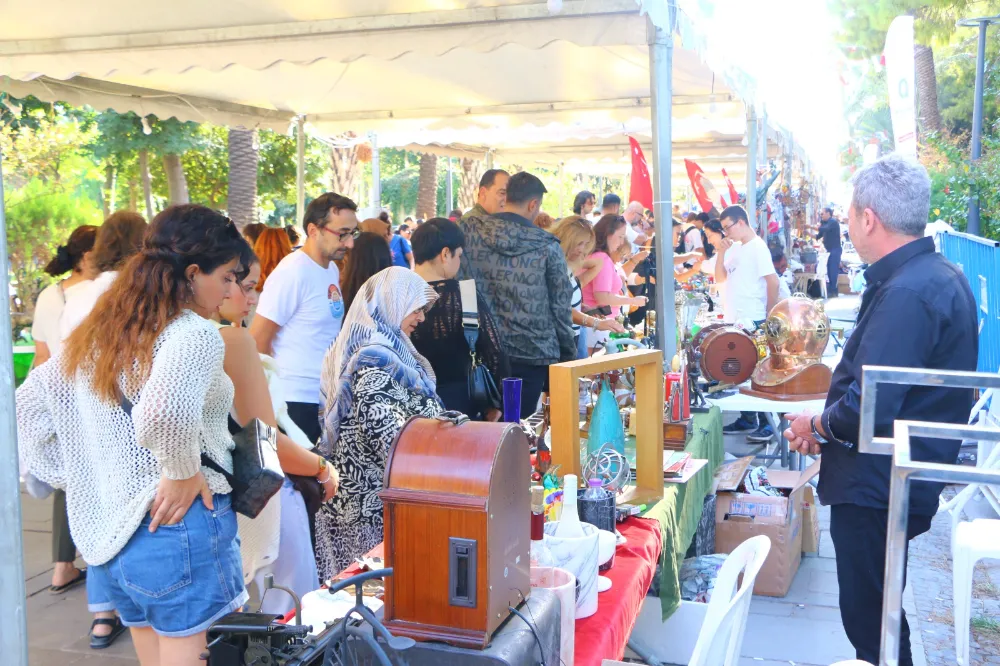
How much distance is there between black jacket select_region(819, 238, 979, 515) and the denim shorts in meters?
1.71

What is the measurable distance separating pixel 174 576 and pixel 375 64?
5.12 meters

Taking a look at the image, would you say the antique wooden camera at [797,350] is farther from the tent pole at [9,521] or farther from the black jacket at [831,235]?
the black jacket at [831,235]

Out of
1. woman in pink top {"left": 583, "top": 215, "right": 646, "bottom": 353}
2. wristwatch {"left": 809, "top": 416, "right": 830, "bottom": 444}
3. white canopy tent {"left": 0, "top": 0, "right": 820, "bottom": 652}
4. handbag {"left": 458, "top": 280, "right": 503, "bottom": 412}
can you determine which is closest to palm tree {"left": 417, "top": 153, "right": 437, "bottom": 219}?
white canopy tent {"left": 0, "top": 0, "right": 820, "bottom": 652}

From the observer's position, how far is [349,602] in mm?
1862

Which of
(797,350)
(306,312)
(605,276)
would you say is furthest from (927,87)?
(306,312)

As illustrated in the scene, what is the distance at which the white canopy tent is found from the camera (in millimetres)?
4465

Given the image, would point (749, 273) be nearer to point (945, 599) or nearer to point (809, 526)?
Answer: point (809, 526)

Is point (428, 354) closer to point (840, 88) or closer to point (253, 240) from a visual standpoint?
point (253, 240)

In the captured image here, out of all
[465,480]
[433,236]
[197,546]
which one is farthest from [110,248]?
[465,480]

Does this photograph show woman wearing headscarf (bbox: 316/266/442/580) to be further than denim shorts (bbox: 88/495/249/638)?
Yes

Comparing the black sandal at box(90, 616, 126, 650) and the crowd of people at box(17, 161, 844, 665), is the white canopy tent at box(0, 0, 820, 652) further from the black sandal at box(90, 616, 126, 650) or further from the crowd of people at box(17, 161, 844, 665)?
the black sandal at box(90, 616, 126, 650)

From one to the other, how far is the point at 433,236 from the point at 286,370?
93cm

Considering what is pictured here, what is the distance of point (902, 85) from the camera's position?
28.5ft

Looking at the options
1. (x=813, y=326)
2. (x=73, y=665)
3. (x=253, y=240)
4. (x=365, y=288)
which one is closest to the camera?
(x=365, y=288)
